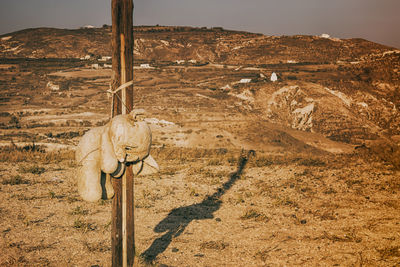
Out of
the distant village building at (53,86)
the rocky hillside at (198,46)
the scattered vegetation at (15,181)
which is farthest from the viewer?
the rocky hillside at (198,46)

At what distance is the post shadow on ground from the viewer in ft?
19.0

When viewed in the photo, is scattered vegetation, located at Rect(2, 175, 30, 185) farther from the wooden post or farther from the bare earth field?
the wooden post

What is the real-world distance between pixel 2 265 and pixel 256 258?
4211 millimetres

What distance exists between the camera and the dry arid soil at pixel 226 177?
227 inches

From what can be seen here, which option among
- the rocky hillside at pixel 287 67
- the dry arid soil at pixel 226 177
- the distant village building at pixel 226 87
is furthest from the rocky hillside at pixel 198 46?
the distant village building at pixel 226 87

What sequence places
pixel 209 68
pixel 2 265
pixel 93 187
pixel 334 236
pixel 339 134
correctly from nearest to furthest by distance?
pixel 93 187 < pixel 2 265 < pixel 334 236 < pixel 339 134 < pixel 209 68

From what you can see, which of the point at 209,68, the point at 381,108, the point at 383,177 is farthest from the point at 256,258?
the point at 209,68

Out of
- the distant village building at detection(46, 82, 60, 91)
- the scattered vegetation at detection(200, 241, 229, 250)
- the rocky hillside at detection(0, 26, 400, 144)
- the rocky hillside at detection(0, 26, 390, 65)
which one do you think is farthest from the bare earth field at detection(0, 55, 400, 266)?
the rocky hillside at detection(0, 26, 390, 65)

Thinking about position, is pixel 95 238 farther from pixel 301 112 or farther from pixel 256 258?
pixel 301 112

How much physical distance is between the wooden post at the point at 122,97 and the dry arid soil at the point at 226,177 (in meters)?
1.32

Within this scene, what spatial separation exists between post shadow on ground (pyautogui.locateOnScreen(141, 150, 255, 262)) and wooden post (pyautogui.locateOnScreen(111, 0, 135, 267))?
1.42 m

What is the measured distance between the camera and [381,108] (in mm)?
31297

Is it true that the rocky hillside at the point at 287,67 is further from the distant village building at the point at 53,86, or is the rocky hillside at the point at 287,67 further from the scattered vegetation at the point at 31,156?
the scattered vegetation at the point at 31,156

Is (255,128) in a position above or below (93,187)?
below
